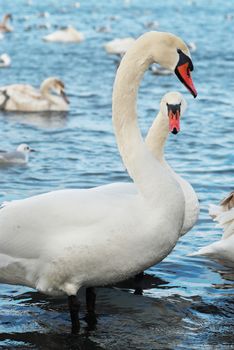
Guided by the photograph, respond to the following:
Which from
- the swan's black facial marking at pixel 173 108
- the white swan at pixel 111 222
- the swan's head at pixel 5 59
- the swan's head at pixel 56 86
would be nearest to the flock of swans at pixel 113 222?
the white swan at pixel 111 222

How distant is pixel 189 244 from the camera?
362 inches

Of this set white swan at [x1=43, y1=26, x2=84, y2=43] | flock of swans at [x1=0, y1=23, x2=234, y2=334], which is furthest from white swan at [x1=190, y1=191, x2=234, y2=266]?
white swan at [x1=43, y1=26, x2=84, y2=43]

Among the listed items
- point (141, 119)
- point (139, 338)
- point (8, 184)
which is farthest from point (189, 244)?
point (141, 119)

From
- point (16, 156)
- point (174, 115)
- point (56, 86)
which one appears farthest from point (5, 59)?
point (174, 115)

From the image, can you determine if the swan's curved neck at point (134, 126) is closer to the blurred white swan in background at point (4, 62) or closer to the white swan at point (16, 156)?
the white swan at point (16, 156)

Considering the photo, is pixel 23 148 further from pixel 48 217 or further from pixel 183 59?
pixel 183 59

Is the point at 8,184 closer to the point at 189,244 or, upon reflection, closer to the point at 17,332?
the point at 189,244

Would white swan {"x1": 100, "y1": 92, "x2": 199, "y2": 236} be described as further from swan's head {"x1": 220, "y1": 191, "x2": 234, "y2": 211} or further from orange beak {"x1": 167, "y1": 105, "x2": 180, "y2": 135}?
swan's head {"x1": 220, "y1": 191, "x2": 234, "y2": 211}

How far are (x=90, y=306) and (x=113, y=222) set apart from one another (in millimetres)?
1029

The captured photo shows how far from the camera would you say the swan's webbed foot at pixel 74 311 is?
6555 mm

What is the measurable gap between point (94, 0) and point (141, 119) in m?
43.7

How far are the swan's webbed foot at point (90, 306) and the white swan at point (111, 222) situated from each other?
12.1 inches

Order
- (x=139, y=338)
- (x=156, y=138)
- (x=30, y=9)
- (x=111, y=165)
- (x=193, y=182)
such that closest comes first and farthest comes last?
(x=139, y=338) < (x=156, y=138) < (x=193, y=182) < (x=111, y=165) < (x=30, y=9)

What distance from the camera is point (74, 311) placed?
661cm
